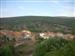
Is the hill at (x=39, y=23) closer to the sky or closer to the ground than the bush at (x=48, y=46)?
closer to the sky

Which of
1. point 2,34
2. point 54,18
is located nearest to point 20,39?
point 2,34

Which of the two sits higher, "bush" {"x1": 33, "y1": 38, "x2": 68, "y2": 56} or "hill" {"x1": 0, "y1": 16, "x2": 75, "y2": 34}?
"hill" {"x1": 0, "y1": 16, "x2": 75, "y2": 34}

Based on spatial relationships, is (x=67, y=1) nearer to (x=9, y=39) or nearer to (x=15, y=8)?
(x=15, y=8)

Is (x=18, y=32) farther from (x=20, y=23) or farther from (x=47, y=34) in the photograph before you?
(x=47, y=34)

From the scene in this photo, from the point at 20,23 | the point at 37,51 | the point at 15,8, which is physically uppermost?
the point at 15,8

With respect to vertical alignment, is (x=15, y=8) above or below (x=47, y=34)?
above

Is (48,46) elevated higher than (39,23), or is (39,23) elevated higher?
(39,23)

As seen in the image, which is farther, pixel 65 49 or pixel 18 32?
pixel 18 32
